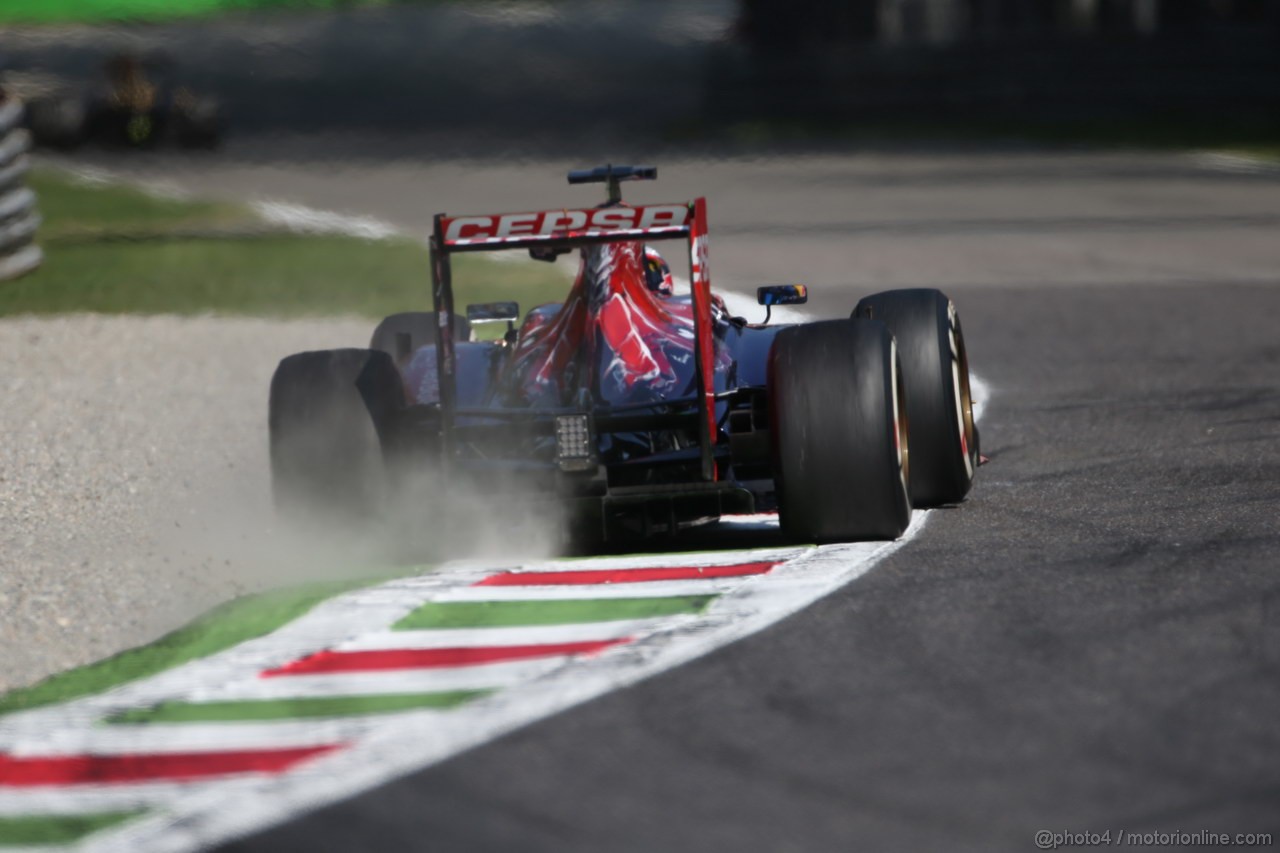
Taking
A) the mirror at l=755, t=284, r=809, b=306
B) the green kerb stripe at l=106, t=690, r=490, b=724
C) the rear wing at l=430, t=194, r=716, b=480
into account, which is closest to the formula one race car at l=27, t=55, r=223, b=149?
the mirror at l=755, t=284, r=809, b=306

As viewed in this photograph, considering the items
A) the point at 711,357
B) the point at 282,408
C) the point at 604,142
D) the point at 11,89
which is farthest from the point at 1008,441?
the point at 11,89

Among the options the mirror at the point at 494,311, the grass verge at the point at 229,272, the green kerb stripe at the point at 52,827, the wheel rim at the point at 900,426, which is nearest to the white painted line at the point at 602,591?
the wheel rim at the point at 900,426

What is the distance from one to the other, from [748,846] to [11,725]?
6.97 feet

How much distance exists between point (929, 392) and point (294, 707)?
3.14 meters

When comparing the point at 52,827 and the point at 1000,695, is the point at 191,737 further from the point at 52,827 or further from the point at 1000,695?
the point at 1000,695

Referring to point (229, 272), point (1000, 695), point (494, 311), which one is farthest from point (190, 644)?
point (229, 272)

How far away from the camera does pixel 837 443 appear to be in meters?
6.45

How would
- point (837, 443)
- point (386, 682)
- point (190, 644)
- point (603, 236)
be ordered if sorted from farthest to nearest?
point (603, 236)
point (837, 443)
point (190, 644)
point (386, 682)

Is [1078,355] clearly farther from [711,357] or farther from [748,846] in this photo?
[748,846]

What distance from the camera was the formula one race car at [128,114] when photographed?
28.5m

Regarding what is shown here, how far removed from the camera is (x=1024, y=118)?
2953 centimetres

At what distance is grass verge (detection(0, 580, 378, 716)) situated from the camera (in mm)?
5305

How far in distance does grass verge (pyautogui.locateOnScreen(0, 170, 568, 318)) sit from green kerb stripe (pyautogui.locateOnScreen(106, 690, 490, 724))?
9.69 meters

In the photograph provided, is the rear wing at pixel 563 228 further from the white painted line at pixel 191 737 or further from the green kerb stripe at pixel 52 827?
the green kerb stripe at pixel 52 827
